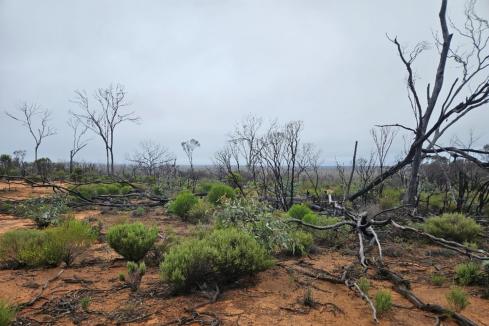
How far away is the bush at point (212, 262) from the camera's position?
13.4 feet

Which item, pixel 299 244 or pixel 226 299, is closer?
pixel 226 299

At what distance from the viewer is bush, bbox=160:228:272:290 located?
13.4 feet

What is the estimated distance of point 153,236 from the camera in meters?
5.53

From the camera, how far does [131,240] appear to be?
5.33 meters

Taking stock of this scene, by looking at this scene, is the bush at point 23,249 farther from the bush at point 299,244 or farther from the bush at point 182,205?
the bush at point 182,205

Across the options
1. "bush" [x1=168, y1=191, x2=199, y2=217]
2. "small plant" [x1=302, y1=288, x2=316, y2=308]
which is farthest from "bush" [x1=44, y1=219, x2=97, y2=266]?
"bush" [x1=168, y1=191, x2=199, y2=217]

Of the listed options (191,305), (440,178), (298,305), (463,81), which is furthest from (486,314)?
(440,178)

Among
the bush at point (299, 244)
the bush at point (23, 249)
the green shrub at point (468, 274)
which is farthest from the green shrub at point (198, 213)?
the green shrub at point (468, 274)

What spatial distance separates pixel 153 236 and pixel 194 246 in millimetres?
1465

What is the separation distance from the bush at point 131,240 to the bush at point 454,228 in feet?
17.7

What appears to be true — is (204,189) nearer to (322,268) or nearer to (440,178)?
(322,268)

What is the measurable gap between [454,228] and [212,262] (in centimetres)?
503

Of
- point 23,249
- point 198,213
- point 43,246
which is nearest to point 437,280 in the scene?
point 43,246

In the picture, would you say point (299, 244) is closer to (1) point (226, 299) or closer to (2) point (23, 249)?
(1) point (226, 299)
